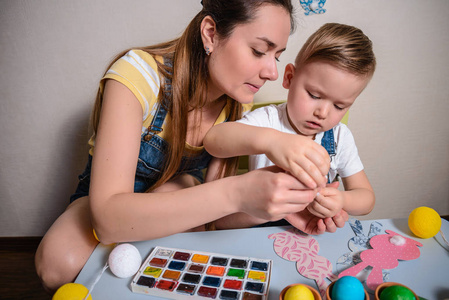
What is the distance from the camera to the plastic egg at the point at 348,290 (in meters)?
0.47

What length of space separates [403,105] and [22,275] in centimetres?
210

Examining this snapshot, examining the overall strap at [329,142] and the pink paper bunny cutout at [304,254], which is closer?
the pink paper bunny cutout at [304,254]

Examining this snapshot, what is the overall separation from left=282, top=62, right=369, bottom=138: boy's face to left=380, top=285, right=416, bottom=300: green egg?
48 centimetres

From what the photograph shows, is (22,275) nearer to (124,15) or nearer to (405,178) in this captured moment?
(124,15)

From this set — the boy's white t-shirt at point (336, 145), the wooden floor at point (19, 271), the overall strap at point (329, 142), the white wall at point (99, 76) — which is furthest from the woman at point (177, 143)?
the wooden floor at point (19, 271)

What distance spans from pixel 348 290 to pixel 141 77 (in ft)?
2.26

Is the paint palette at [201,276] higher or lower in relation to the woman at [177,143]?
→ lower

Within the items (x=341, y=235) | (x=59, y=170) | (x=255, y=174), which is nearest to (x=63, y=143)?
(x=59, y=170)

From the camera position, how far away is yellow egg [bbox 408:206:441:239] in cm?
68

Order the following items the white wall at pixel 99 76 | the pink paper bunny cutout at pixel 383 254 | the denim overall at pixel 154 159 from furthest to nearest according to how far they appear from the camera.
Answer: the white wall at pixel 99 76 → the denim overall at pixel 154 159 → the pink paper bunny cutout at pixel 383 254

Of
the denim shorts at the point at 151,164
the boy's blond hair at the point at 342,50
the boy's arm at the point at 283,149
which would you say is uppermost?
the boy's blond hair at the point at 342,50

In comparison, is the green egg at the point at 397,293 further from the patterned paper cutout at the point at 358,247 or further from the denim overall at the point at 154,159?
the denim overall at the point at 154,159

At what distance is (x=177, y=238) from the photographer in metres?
0.68

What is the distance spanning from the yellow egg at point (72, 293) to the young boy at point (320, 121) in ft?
1.44
